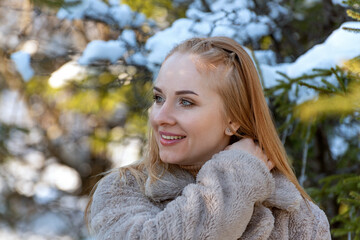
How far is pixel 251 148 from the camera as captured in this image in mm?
1870

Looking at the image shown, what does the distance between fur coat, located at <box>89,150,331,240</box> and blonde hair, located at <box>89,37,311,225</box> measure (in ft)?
0.21

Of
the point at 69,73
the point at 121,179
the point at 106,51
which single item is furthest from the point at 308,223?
the point at 69,73

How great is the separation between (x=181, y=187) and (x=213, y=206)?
1.02ft

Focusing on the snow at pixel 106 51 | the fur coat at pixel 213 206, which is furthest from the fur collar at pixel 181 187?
the snow at pixel 106 51

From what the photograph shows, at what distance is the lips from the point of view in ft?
6.00

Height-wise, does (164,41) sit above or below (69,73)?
above

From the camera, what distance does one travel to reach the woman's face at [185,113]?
1.82 metres

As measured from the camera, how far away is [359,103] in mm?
2396

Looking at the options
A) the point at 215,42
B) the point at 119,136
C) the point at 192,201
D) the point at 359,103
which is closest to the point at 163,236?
the point at 192,201

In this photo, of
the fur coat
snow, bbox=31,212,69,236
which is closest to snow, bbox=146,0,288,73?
the fur coat

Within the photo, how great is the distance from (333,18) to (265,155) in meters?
2.49

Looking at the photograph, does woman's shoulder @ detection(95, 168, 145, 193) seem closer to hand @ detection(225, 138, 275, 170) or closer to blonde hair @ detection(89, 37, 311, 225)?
blonde hair @ detection(89, 37, 311, 225)

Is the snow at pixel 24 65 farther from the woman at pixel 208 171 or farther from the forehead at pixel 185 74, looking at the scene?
the forehead at pixel 185 74

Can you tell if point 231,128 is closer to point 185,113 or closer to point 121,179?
point 185,113
